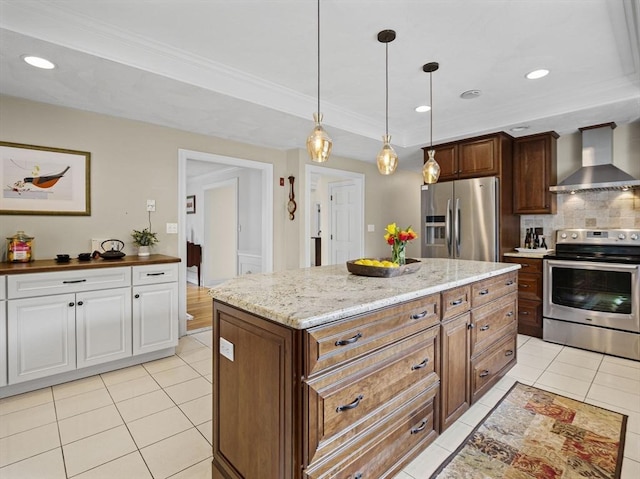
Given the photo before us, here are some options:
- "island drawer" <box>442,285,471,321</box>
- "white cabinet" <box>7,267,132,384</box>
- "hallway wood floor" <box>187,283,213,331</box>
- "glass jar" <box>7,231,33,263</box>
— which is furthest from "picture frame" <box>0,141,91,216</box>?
"island drawer" <box>442,285,471,321</box>

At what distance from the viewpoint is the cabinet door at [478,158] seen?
3.95 m

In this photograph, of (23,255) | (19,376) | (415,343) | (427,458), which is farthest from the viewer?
(23,255)

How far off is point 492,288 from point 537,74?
190 centimetres

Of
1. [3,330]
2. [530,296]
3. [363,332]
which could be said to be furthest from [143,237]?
[530,296]

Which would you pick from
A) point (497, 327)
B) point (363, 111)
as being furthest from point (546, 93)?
point (497, 327)

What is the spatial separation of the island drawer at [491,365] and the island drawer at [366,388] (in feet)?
1.93

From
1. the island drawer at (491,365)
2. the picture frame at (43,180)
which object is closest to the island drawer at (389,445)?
the island drawer at (491,365)

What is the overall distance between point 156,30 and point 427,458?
304cm

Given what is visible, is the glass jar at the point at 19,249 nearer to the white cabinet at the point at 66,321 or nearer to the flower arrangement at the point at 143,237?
the white cabinet at the point at 66,321

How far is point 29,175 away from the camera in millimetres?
2779

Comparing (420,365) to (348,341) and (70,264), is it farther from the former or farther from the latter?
(70,264)

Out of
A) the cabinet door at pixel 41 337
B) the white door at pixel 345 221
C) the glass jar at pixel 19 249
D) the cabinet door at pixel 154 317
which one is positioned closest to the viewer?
the cabinet door at pixel 41 337

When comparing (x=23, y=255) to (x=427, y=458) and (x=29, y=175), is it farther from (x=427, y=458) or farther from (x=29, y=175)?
(x=427, y=458)

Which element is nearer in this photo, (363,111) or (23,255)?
(23,255)
